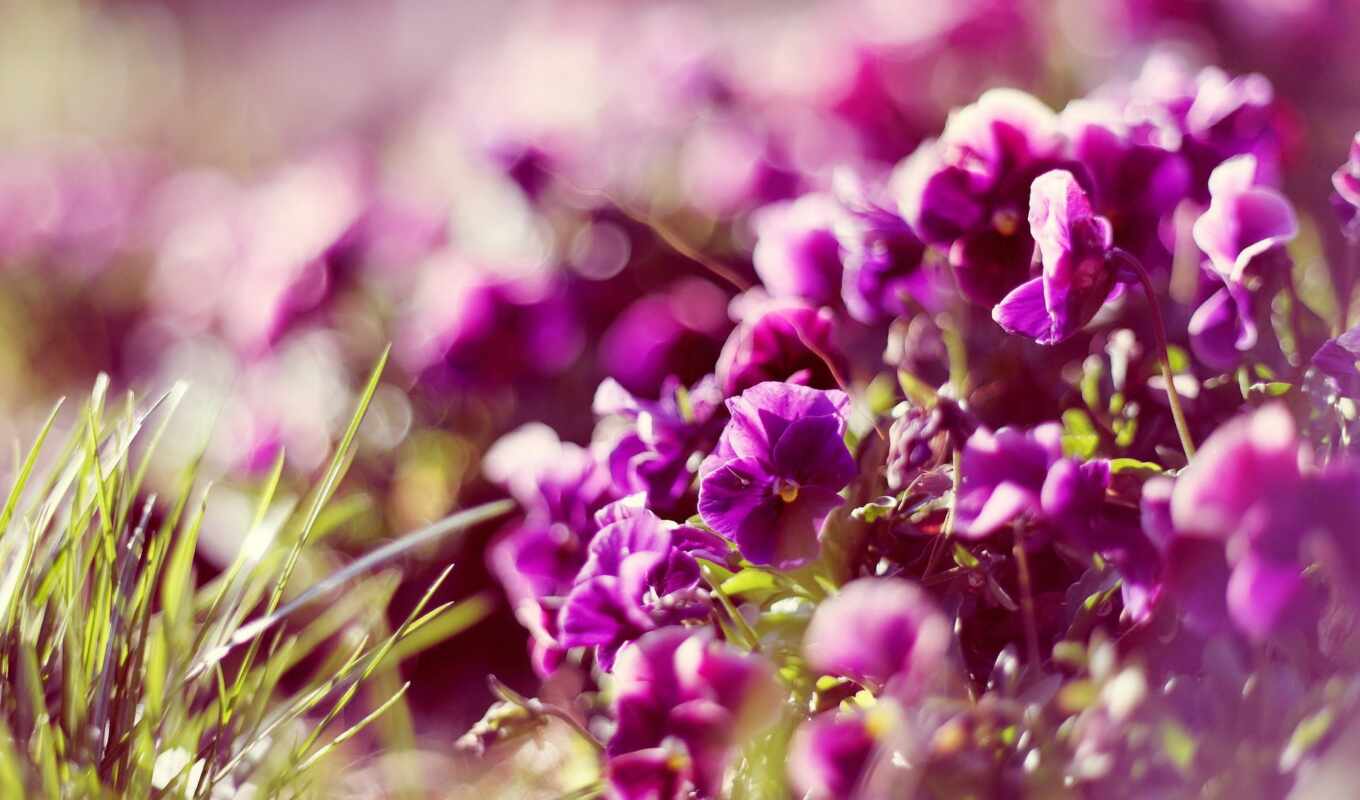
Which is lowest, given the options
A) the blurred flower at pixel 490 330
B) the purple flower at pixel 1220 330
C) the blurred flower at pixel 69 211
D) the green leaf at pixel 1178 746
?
the blurred flower at pixel 69 211

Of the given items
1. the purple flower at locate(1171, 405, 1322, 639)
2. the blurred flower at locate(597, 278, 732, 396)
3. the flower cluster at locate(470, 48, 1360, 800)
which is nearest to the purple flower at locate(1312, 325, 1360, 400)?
the flower cluster at locate(470, 48, 1360, 800)

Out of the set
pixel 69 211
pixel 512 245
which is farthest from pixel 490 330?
pixel 69 211

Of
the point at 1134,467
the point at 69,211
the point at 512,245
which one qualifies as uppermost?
the point at 1134,467

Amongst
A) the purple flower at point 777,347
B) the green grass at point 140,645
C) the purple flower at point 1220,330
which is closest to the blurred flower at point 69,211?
the green grass at point 140,645

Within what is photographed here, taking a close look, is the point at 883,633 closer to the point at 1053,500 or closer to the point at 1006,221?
the point at 1053,500

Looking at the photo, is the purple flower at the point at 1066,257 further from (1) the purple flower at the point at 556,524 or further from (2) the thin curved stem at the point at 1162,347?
(1) the purple flower at the point at 556,524

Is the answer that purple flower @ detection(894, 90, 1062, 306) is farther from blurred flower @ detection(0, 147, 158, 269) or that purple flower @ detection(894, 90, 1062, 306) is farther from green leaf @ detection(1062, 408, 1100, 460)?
blurred flower @ detection(0, 147, 158, 269)

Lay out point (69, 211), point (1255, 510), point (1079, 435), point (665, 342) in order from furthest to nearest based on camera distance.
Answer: point (69, 211)
point (665, 342)
point (1079, 435)
point (1255, 510)
